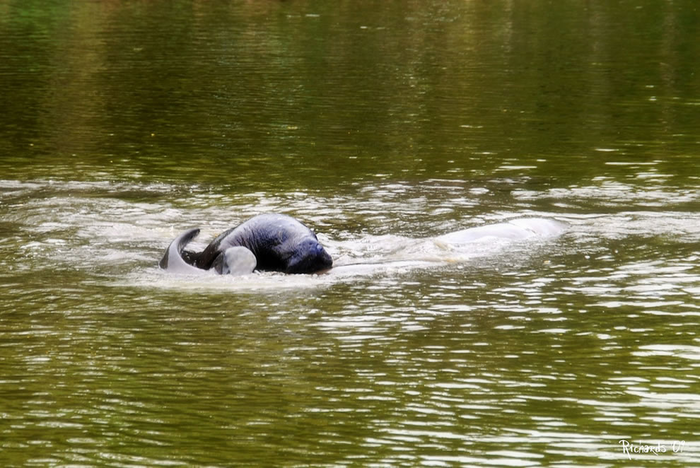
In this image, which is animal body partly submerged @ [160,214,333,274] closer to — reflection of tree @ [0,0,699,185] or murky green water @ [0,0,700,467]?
murky green water @ [0,0,700,467]

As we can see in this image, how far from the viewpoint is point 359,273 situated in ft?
36.2

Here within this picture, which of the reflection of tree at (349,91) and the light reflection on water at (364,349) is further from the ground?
the light reflection on water at (364,349)

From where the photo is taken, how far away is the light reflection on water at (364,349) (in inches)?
284

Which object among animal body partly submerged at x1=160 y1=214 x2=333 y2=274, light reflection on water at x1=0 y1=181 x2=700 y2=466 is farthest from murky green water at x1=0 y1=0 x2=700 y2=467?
animal body partly submerged at x1=160 y1=214 x2=333 y2=274

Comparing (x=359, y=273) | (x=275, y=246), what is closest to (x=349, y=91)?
(x=275, y=246)

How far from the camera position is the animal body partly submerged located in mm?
11039

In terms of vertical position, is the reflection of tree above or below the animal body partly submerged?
below

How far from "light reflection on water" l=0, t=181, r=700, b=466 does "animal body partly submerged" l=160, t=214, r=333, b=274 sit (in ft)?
0.59

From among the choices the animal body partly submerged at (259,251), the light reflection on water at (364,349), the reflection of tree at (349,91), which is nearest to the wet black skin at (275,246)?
the animal body partly submerged at (259,251)

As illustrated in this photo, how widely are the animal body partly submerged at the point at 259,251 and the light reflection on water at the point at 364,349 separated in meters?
0.18

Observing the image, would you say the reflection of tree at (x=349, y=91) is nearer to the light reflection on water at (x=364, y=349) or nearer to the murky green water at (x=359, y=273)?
the murky green water at (x=359, y=273)

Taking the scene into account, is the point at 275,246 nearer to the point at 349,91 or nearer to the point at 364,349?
the point at 364,349

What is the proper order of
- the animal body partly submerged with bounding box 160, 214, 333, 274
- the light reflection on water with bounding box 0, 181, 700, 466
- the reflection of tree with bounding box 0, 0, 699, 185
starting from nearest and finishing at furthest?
1. the light reflection on water with bounding box 0, 181, 700, 466
2. the animal body partly submerged with bounding box 160, 214, 333, 274
3. the reflection of tree with bounding box 0, 0, 699, 185

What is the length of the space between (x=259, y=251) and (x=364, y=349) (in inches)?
106
